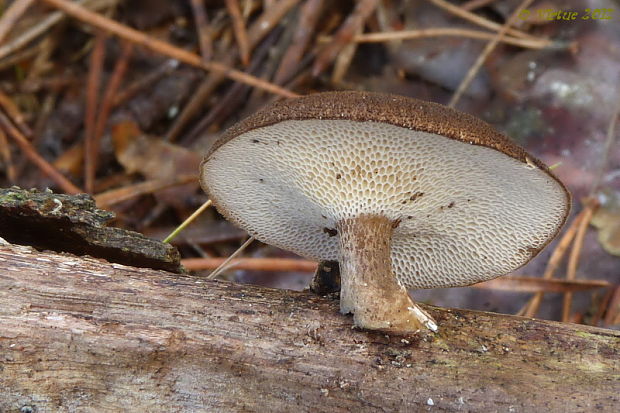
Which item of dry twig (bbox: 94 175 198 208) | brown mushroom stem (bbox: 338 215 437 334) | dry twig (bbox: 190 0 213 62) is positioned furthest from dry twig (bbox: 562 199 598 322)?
dry twig (bbox: 190 0 213 62)

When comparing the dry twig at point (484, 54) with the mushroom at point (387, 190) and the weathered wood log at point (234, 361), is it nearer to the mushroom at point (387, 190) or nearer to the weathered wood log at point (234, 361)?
the mushroom at point (387, 190)

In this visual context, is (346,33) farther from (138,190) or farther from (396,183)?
(396,183)

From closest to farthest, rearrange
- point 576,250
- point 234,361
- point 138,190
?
1. point 234,361
2. point 576,250
3. point 138,190

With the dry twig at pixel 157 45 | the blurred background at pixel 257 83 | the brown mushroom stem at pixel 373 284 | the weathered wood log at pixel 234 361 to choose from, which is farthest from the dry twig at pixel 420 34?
the weathered wood log at pixel 234 361

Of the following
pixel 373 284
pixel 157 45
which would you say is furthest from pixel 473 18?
pixel 373 284

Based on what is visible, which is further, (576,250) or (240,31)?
(240,31)

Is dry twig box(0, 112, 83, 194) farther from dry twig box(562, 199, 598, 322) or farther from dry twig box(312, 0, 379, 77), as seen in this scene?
dry twig box(562, 199, 598, 322)

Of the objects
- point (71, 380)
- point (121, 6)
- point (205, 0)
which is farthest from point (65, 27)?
point (71, 380)

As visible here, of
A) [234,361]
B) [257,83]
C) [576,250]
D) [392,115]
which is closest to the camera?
[392,115]
